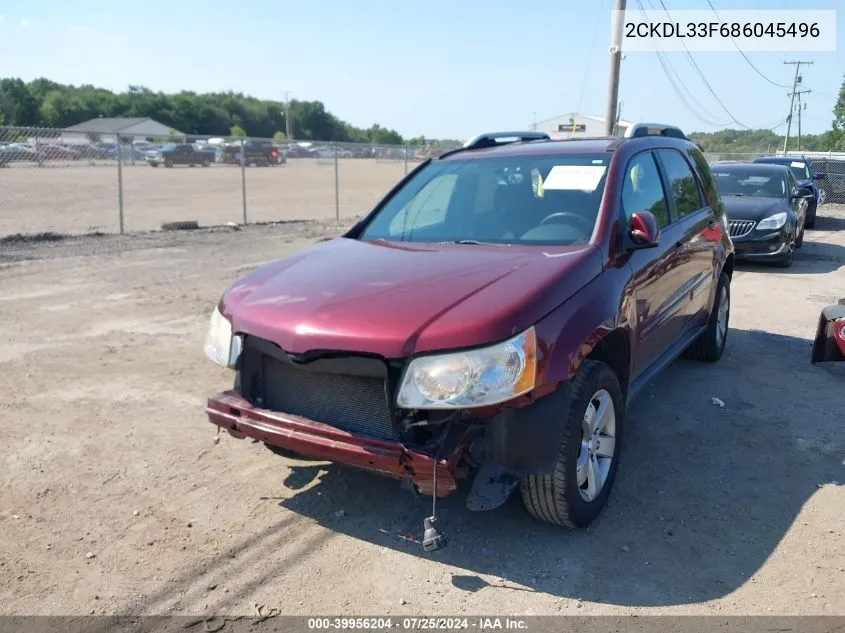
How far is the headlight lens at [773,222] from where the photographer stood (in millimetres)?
11359

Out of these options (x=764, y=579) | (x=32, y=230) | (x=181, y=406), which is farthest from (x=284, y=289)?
(x=32, y=230)

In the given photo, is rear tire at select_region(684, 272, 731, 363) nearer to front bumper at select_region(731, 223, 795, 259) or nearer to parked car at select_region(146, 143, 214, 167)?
front bumper at select_region(731, 223, 795, 259)

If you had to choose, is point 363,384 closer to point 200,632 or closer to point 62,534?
point 200,632

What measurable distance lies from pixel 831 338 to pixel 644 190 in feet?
8.72

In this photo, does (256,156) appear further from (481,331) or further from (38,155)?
(481,331)

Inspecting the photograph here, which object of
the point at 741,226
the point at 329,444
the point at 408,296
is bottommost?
the point at 329,444

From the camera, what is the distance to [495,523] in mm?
3592

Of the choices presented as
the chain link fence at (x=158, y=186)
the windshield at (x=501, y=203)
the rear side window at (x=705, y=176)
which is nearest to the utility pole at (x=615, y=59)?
the chain link fence at (x=158, y=186)

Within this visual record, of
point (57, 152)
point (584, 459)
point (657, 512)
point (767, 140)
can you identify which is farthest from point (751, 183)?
point (767, 140)

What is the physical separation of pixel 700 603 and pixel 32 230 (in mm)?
14515

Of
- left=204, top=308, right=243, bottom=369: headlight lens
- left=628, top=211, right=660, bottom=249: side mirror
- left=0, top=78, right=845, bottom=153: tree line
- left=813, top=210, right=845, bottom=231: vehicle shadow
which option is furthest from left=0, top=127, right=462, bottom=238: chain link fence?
left=0, top=78, right=845, bottom=153: tree line

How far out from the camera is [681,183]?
5320 mm

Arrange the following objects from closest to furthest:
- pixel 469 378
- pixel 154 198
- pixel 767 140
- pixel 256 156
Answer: pixel 469 378 < pixel 154 198 < pixel 256 156 < pixel 767 140

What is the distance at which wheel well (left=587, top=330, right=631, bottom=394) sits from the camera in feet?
11.9
